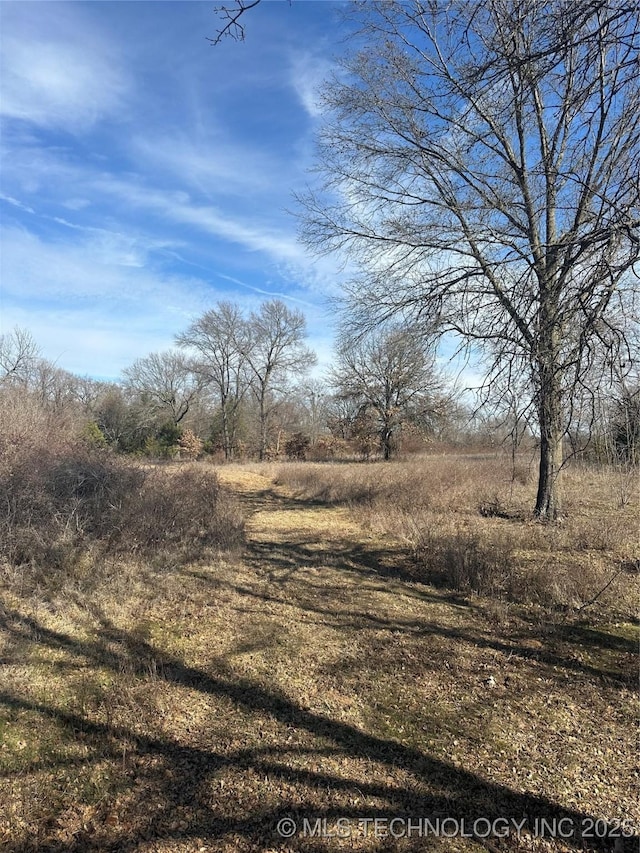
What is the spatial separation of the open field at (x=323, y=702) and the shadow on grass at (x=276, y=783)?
1 centimetres

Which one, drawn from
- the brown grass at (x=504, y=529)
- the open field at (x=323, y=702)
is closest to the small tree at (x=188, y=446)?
the brown grass at (x=504, y=529)

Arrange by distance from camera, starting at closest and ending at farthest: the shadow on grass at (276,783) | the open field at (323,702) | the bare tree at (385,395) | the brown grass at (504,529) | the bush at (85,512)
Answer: the shadow on grass at (276,783) < the open field at (323,702) < the brown grass at (504,529) < the bush at (85,512) < the bare tree at (385,395)

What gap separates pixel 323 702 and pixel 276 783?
32.4 inches

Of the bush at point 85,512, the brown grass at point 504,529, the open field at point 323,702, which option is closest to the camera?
the open field at point 323,702

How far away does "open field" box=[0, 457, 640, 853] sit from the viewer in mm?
2385

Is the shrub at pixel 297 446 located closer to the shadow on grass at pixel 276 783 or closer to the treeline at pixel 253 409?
the treeline at pixel 253 409

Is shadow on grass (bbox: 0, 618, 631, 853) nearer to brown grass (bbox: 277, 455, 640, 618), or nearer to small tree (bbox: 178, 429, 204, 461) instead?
brown grass (bbox: 277, 455, 640, 618)

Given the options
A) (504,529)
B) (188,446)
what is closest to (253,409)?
(188,446)

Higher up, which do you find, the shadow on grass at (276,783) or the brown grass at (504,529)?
the brown grass at (504,529)

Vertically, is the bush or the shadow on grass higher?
the bush

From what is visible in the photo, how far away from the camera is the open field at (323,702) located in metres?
2.38

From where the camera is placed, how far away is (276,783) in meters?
2.61

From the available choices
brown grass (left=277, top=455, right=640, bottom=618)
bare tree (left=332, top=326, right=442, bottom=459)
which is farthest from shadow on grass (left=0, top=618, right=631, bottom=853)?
bare tree (left=332, top=326, right=442, bottom=459)

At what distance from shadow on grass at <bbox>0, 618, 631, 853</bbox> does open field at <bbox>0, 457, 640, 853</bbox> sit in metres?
0.01
